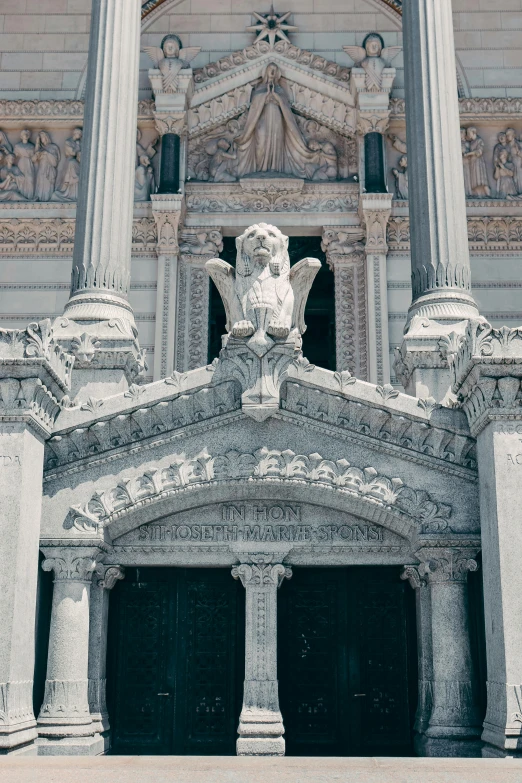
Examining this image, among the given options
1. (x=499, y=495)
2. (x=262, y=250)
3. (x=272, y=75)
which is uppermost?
(x=272, y=75)

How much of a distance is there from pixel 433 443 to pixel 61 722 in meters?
6.10

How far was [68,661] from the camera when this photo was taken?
1284 cm

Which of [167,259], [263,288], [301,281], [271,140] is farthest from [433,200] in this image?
[167,259]

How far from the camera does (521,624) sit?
11.6 meters

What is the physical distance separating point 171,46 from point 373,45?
5.27 m

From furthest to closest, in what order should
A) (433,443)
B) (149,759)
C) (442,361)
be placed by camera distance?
1. (442,361)
2. (433,443)
3. (149,759)

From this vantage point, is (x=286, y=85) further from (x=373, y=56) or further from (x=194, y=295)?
(x=194, y=295)

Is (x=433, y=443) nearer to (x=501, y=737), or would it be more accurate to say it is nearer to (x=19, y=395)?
(x=501, y=737)

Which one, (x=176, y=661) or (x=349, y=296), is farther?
(x=349, y=296)

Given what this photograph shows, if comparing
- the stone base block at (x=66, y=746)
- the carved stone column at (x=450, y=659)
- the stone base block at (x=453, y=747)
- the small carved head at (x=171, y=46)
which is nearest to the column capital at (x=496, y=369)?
the carved stone column at (x=450, y=659)

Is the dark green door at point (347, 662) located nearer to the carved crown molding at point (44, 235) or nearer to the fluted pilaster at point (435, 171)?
the fluted pilaster at point (435, 171)

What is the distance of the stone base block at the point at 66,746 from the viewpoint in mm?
12344

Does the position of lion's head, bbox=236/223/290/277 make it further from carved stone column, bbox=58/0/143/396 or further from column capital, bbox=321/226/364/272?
column capital, bbox=321/226/364/272

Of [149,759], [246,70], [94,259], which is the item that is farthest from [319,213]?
[149,759]
